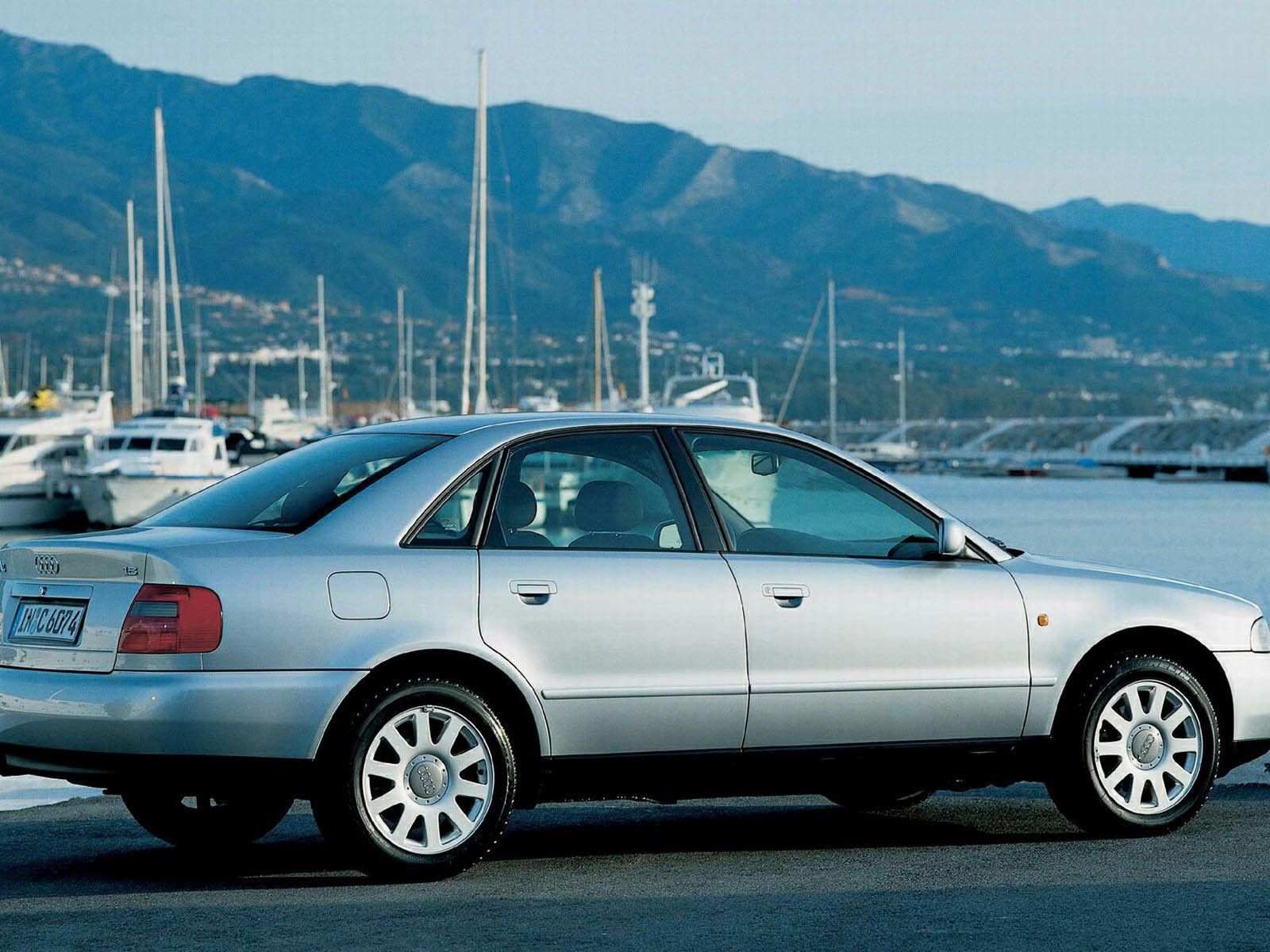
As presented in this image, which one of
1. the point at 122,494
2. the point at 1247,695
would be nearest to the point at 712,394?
the point at 122,494

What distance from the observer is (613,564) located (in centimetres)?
750

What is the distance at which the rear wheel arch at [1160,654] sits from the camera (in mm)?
8266

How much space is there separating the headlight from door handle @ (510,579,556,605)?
3053 mm

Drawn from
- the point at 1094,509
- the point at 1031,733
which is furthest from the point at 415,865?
the point at 1094,509

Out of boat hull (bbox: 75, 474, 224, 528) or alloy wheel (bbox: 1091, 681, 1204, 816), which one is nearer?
alloy wheel (bbox: 1091, 681, 1204, 816)

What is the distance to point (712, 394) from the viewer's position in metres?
53.9

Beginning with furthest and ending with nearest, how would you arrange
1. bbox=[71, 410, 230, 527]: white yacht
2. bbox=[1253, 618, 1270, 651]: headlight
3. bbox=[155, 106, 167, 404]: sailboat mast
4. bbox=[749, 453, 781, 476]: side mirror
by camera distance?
1. bbox=[155, 106, 167, 404]: sailboat mast
2. bbox=[71, 410, 230, 527]: white yacht
3. bbox=[1253, 618, 1270, 651]: headlight
4. bbox=[749, 453, 781, 476]: side mirror

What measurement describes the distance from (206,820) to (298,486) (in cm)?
143

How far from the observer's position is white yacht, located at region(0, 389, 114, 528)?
194 ft

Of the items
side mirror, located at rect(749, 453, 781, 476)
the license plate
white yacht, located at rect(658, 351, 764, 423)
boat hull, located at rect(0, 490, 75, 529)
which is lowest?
boat hull, located at rect(0, 490, 75, 529)

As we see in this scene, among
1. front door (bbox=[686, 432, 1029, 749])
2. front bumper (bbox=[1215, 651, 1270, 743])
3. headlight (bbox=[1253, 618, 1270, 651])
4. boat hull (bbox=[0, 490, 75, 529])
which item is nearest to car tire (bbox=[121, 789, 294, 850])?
front door (bbox=[686, 432, 1029, 749])

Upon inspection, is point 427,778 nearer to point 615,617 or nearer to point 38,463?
point 615,617

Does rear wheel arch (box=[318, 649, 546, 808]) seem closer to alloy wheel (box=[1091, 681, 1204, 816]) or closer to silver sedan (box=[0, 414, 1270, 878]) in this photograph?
silver sedan (box=[0, 414, 1270, 878])

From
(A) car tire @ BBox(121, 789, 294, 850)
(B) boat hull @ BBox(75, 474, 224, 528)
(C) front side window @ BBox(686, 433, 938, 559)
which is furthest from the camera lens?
(B) boat hull @ BBox(75, 474, 224, 528)
